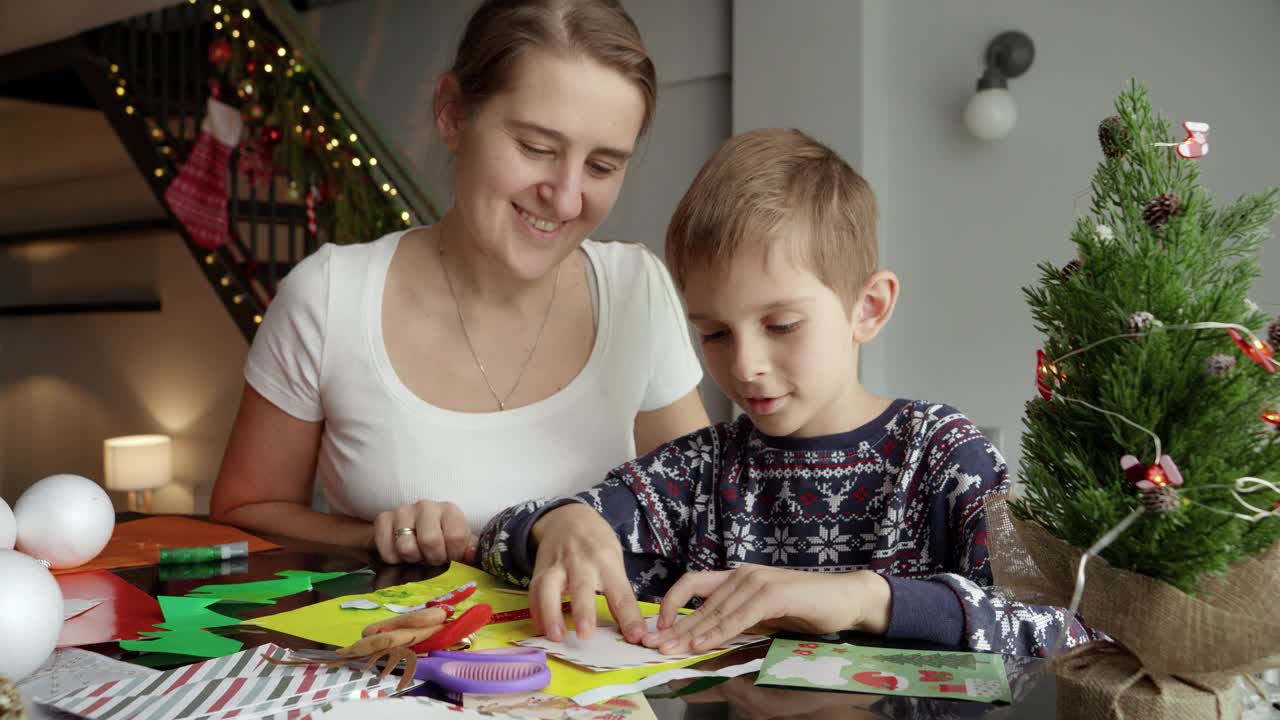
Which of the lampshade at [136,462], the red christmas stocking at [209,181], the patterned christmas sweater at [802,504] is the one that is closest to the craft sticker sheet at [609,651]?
the patterned christmas sweater at [802,504]

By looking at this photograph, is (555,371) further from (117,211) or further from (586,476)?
(117,211)

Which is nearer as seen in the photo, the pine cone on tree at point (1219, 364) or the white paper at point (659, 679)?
the pine cone on tree at point (1219, 364)

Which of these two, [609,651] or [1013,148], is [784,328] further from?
[1013,148]

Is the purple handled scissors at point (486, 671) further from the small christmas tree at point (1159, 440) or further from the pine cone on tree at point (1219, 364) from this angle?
the pine cone on tree at point (1219, 364)

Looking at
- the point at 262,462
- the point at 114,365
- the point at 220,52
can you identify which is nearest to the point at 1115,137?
the point at 262,462

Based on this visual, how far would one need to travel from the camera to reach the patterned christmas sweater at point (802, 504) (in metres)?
1.12

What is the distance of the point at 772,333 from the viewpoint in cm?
113

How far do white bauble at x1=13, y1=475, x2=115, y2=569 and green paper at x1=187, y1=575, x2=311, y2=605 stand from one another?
0.16 meters

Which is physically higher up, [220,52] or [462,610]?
[220,52]

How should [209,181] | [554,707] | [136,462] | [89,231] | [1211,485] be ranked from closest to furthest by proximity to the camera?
1. [1211,485]
2. [554,707]
3. [209,181]
4. [136,462]
5. [89,231]

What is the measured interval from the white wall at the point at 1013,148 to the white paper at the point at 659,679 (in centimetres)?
266

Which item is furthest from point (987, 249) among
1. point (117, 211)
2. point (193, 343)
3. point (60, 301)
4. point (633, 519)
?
point (60, 301)

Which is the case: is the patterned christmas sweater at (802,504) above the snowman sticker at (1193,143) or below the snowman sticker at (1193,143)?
below

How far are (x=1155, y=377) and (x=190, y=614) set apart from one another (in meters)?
0.82
